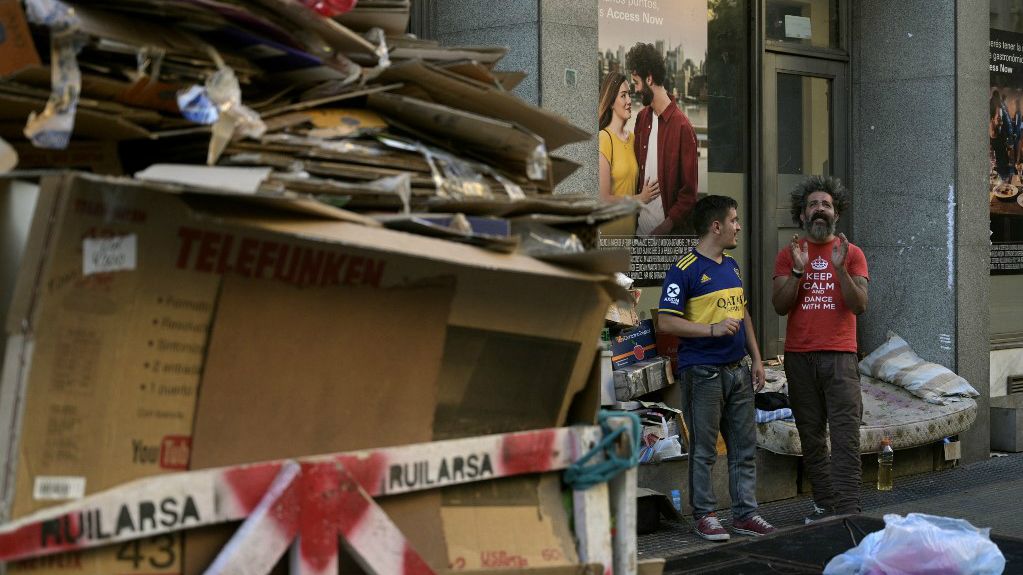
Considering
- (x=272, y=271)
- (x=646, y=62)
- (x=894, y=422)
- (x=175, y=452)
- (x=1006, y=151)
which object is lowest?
(x=894, y=422)

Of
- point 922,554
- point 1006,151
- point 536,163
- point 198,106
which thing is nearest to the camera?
point 198,106

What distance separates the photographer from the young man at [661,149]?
8.71 metres

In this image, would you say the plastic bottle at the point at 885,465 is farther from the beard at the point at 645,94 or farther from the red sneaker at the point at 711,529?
the beard at the point at 645,94

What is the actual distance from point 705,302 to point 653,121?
216cm

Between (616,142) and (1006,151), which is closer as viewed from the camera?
(616,142)

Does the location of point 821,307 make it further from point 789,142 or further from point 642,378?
point 789,142

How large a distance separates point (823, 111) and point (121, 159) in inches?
341

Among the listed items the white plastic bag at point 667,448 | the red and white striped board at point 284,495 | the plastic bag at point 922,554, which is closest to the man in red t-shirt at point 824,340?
the white plastic bag at point 667,448

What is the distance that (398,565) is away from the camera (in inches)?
94.2

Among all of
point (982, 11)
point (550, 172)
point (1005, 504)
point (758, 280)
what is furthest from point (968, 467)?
point (550, 172)

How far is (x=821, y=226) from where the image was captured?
24.5ft

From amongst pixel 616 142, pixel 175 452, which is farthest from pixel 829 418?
pixel 175 452

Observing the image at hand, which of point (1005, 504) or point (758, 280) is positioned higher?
point (758, 280)

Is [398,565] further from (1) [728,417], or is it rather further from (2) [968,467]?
(2) [968,467]
